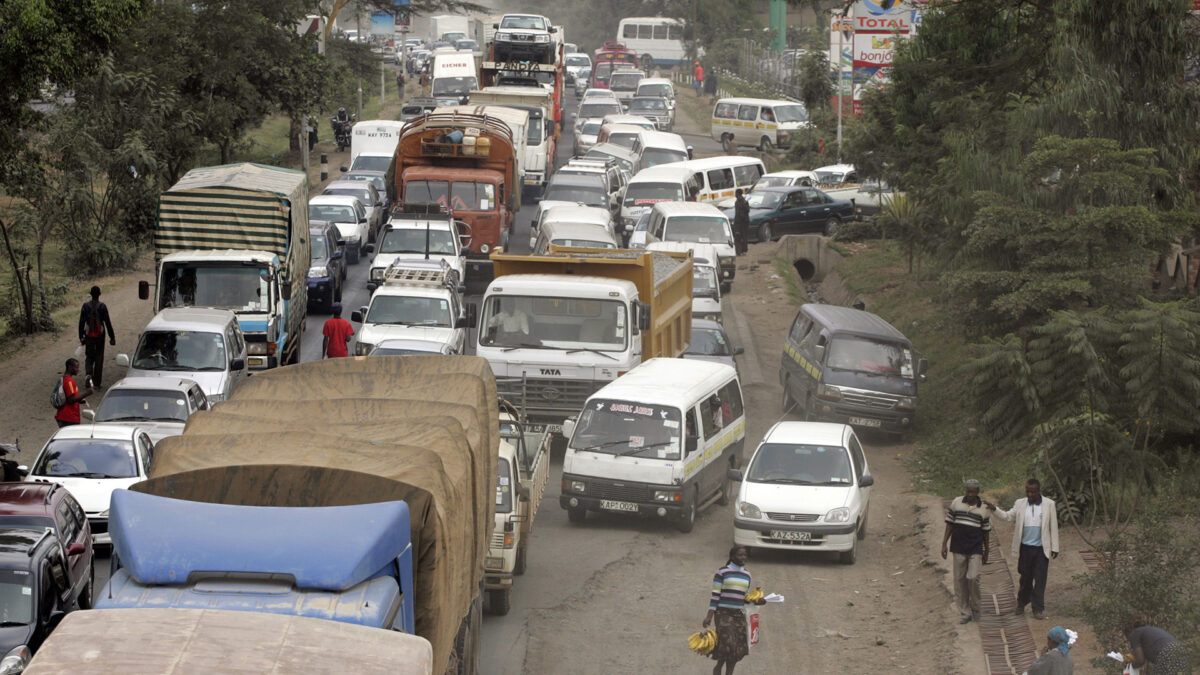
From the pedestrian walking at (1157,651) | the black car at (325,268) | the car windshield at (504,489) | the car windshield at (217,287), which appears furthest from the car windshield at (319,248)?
the pedestrian walking at (1157,651)

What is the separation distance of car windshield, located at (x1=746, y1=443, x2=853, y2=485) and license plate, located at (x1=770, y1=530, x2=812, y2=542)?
2.58ft

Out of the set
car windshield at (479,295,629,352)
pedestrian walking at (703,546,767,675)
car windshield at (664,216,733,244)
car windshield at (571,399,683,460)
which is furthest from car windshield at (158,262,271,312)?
pedestrian walking at (703,546,767,675)

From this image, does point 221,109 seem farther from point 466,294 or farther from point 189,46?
point 466,294

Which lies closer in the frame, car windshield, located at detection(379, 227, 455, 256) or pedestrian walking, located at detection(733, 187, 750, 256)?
car windshield, located at detection(379, 227, 455, 256)

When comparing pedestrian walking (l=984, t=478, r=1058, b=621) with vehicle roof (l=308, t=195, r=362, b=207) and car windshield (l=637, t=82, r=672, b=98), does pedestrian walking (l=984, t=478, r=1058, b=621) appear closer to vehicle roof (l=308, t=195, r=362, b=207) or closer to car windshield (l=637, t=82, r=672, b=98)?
vehicle roof (l=308, t=195, r=362, b=207)

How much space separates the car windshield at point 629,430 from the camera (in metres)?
17.3

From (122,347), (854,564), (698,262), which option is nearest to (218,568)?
(854,564)

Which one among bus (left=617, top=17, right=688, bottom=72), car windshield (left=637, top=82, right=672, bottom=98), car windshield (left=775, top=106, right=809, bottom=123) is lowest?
car windshield (left=775, top=106, right=809, bottom=123)

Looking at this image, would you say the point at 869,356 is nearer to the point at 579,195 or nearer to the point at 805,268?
the point at 579,195

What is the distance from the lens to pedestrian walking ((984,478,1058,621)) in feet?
44.0

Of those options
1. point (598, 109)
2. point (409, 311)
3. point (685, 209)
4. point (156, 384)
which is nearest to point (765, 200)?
point (685, 209)

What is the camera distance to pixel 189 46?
103ft

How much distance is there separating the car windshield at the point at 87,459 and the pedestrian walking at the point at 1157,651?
10540 millimetres

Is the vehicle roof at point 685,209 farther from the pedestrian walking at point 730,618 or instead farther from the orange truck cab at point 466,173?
the pedestrian walking at point 730,618
